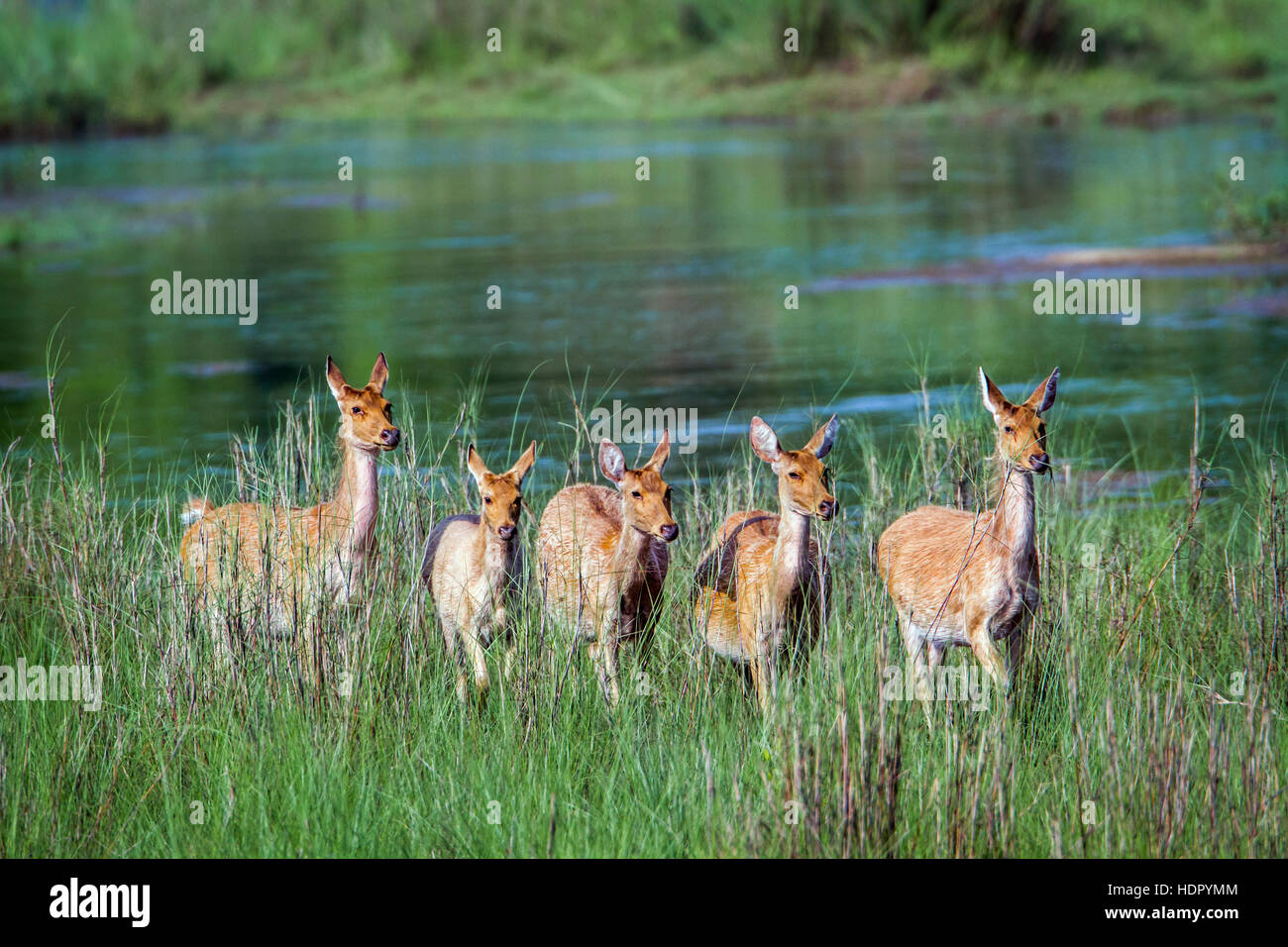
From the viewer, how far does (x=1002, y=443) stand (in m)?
6.88

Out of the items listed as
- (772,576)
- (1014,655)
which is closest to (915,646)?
(1014,655)

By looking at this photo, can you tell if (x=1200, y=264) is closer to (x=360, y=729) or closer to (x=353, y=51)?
(x=360, y=729)

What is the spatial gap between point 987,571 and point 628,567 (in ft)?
4.61

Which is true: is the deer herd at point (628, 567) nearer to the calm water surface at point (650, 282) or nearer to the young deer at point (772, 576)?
the young deer at point (772, 576)

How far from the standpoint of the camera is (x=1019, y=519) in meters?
7.01

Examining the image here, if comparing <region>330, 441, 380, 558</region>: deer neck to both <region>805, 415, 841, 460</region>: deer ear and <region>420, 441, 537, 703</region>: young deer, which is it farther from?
<region>805, 415, 841, 460</region>: deer ear

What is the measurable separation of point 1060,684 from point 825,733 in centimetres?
132

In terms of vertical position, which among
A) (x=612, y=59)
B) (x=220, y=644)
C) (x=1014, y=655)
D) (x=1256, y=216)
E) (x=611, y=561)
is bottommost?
(x=1014, y=655)

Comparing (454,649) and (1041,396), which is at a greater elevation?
(1041,396)

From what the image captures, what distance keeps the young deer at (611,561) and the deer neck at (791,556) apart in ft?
1.47

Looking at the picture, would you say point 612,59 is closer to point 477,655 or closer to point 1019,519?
point 477,655

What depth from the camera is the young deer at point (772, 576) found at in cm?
695

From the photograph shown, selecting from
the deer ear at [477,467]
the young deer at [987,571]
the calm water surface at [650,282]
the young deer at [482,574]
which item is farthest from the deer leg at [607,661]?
the calm water surface at [650,282]

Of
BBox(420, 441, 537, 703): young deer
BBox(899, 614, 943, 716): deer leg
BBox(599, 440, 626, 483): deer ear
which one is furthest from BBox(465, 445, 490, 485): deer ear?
BBox(899, 614, 943, 716): deer leg
